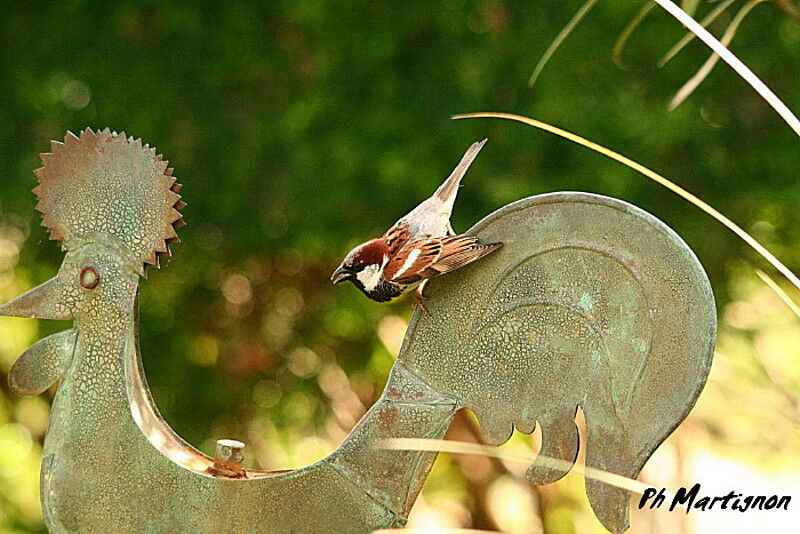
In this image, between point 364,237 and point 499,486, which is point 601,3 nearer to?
point 364,237

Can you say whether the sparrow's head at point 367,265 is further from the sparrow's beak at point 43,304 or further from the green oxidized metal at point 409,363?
the sparrow's beak at point 43,304

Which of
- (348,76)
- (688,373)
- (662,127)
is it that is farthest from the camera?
(348,76)

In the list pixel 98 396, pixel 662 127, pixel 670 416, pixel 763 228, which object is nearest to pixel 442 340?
pixel 670 416

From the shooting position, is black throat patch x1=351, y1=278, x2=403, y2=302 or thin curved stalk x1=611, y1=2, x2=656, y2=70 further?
thin curved stalk x1=611, y1=2, x2=656, y2=70

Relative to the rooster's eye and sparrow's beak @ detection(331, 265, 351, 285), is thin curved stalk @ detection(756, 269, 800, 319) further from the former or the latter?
the rooster's eye

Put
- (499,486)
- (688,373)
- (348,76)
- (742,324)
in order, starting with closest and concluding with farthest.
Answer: (688,373)
(348,76)
(742,324)
(499,486)

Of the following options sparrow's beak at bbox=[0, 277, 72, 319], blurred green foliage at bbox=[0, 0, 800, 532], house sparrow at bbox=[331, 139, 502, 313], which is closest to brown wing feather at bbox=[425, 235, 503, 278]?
house sparrow at bbox=[331, 139, 502, 313]

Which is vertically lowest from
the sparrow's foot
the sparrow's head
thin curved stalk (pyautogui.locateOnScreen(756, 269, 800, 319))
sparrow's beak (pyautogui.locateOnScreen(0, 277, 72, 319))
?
sparrow's beak (pyautogui.locateOnScreen(0, 277, 72, 319))
